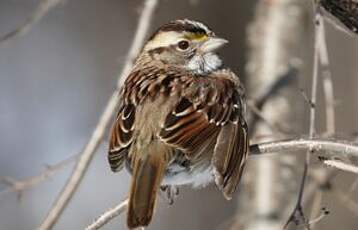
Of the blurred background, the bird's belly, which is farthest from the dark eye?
the blurred background

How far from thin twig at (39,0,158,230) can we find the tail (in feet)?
1.20

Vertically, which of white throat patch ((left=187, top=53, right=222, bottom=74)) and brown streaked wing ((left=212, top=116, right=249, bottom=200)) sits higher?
white throat patch ((left=187, top=53, right=222, bottom=74))

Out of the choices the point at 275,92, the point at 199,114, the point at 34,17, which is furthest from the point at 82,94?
the point at 199,114

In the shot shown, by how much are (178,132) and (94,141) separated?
595 millimetres

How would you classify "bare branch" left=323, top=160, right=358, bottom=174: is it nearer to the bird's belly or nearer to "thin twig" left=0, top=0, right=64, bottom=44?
the bird's belly

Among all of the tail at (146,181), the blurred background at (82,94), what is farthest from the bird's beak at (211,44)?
the blurred background at (82,94)

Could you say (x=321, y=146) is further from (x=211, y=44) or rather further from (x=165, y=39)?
(x=165, y=39)

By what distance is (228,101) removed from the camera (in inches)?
209

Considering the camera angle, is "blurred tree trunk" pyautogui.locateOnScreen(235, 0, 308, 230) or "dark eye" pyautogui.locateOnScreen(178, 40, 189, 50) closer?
"dark eye" pyautogui.locateOnScreen(178, 40, 189, 50)

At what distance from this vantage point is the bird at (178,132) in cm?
479

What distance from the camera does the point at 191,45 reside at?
5770 mm

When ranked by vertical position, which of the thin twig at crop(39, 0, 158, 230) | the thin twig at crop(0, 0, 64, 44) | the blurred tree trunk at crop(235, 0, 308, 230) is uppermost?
the thin twig at crop(0, 0, 64, 44)

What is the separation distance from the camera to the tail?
4.54m

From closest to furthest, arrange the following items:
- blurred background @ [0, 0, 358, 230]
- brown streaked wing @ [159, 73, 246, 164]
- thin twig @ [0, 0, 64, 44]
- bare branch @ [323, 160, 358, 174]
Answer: bare branch @ [323, 160, 358, 174] < brown streaked wing @ [159, 73, 246, 164] < thin twig @ [0, 0, 64, 44] < blurred background @ [0, 0, 358, 230]
